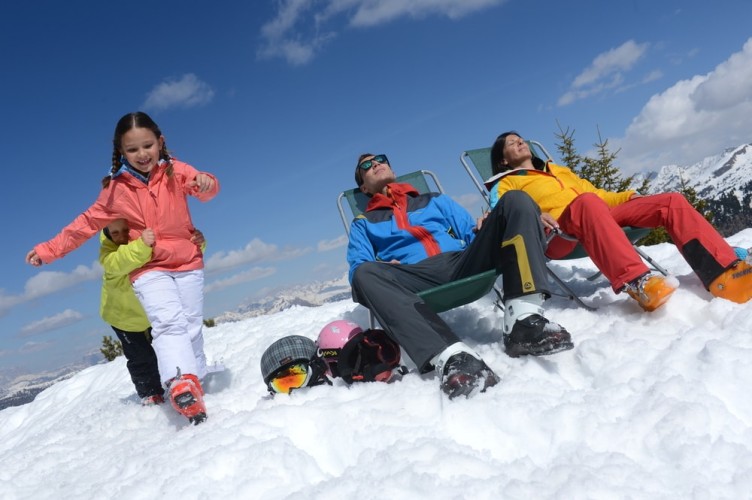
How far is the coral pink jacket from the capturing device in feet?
11.6

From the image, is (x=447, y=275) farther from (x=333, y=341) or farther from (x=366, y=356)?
(x=333, y=341)

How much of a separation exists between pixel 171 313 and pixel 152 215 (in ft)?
2.42

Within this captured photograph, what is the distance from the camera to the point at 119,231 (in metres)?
3.70

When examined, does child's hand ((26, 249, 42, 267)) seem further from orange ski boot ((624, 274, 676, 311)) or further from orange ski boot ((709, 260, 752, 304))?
orange ski boot ((709, 260, 752, 304))

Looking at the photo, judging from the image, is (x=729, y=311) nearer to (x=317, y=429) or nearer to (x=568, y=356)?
(x=568, y=356)

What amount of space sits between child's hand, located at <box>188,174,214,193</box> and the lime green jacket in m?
0.59

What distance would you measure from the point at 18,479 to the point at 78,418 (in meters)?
1.54

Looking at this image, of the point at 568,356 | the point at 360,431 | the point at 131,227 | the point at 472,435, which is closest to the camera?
the point at 472,435

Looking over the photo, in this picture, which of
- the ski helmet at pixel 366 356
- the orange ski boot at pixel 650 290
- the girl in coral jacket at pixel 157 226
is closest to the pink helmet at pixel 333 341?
the ski helmet at pixel 366 356

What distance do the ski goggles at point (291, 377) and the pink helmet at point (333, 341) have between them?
24cm

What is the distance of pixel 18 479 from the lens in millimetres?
3199

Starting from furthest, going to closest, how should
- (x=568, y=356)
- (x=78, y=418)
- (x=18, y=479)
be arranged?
(x=78, y=418) < (x=18, y=479) < (x=568, y=356)

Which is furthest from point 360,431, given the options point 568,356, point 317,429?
point 568,356

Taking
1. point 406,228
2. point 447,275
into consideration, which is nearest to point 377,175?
point 406,228
